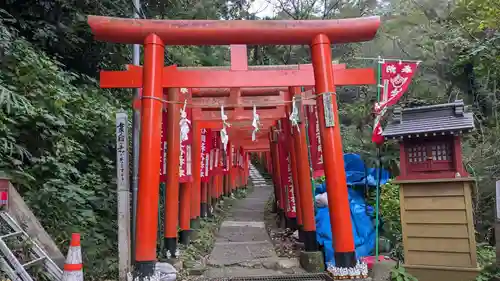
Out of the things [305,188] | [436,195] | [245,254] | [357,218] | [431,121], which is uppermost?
[431,121]

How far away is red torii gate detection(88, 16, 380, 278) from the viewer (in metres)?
5.99

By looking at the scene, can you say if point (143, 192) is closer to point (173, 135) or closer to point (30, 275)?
point (30, 275)

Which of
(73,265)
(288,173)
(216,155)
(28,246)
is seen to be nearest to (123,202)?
(28,246)

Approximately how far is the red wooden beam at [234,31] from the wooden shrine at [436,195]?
1834 millimetres

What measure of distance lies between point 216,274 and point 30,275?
13.0 feet

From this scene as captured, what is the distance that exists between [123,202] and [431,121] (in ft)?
17.3

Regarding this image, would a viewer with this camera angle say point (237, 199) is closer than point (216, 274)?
No

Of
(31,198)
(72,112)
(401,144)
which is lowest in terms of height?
(31,198)

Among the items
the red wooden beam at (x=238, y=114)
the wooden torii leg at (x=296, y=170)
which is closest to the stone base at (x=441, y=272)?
the wooden torii leg at (x=296, y=170)

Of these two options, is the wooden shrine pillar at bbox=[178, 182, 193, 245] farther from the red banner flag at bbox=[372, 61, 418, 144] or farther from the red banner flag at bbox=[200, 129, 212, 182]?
the red banner flag at bbox=[372, 61, 418, 144]

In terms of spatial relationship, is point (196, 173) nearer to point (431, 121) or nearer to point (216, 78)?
point (216, 78)

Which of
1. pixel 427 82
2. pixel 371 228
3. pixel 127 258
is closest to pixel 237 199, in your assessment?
pixel 427 82

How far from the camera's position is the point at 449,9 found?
16031 mm

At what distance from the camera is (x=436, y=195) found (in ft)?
21.2
